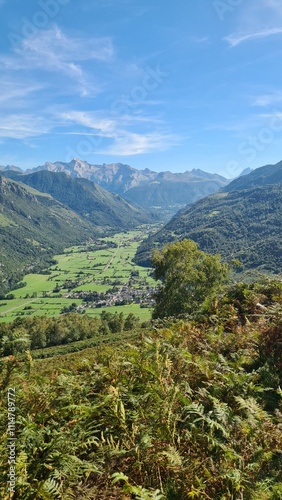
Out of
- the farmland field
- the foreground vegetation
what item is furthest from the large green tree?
the farmland field

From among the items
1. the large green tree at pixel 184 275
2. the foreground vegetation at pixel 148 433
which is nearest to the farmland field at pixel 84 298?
the large green tree at pixel 184 275

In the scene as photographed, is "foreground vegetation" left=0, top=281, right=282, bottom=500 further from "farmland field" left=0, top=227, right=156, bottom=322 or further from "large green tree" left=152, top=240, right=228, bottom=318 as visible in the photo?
"farmland field" left=0, top=227, right=156, bottom=322

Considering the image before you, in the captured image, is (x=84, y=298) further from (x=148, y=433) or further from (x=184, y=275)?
(x=148, y=433)

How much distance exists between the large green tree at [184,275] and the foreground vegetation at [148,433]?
23.6 meters

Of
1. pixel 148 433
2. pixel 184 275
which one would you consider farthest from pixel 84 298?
pixel 148 433

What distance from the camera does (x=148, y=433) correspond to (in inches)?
152

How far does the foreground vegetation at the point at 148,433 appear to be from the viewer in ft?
10.8

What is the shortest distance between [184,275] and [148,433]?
26.3m

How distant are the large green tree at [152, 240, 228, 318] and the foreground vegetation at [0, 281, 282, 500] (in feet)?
77.5

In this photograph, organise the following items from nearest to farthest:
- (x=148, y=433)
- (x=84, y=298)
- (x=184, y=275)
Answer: (x=148, y=433) → (x=184, y=275) → (x=84, y=298)

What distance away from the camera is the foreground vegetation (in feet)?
10.8

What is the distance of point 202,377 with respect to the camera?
5.41 meters

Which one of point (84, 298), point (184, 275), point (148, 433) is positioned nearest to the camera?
point (148, 433)

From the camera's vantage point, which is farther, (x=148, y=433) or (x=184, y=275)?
(x=184, y=275)
